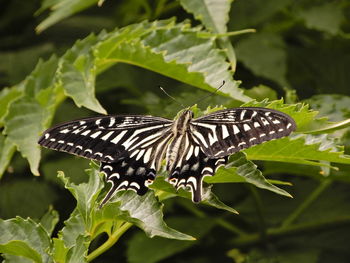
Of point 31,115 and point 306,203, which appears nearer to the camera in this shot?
point 31,115

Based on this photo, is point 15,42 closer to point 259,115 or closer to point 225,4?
point 225,4

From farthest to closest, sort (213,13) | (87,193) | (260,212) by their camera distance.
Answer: (260,212) → (213,13) → (87,193)

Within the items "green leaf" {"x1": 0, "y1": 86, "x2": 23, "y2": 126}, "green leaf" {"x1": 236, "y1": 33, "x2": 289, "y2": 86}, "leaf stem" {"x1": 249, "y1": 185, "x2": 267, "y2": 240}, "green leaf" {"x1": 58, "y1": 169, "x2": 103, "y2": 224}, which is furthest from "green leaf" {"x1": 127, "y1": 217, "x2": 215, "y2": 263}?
"green leaf" {"x1": 58, "y1": 169, "x2": 103, "y2": 224}

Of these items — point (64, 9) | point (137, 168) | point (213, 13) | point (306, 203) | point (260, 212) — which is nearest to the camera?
point (137, 168)

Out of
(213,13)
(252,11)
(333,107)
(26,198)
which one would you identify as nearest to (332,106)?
(333,107)

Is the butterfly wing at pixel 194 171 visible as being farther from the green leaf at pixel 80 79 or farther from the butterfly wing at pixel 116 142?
the green leaf at pixel 80 79

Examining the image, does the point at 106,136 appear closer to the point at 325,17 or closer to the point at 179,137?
the point at 179,137

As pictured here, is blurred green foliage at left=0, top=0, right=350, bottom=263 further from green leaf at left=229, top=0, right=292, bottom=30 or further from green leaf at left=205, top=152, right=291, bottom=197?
green leaf at left=205, top=152, right=291, bottom=197
